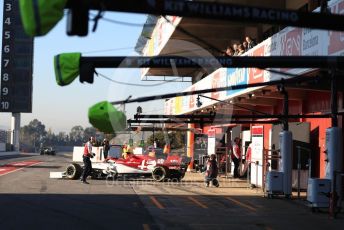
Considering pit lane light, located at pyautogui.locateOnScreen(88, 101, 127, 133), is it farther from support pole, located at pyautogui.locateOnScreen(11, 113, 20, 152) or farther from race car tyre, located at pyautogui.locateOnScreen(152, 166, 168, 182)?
support pole, located at pyautogui.locateOnScreen(11, 113, 20, 152)

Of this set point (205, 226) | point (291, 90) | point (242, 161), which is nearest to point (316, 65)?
point (205, 226)

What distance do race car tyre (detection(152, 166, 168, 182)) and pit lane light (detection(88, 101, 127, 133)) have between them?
Answer: 17.4 metres

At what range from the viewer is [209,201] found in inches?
693

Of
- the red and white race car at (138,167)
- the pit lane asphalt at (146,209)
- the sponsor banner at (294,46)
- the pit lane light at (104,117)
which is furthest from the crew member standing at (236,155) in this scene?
the pit lane light at (104,117)

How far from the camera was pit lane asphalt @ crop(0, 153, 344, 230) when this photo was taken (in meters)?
12.7

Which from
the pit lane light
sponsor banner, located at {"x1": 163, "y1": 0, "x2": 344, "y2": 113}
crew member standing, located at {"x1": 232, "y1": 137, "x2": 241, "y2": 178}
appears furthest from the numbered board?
the pit lane light

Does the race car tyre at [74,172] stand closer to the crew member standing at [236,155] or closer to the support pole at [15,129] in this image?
the crew member standing at [236,155]

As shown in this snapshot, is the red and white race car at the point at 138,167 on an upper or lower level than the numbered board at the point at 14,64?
lower

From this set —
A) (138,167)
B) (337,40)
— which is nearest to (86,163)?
(138,167)

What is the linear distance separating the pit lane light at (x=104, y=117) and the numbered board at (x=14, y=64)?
67.3m

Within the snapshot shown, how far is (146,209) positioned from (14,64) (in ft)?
210

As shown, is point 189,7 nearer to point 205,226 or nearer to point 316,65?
point 316,65

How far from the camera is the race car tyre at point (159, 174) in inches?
995

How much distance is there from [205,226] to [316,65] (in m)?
5.43
